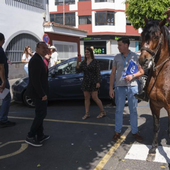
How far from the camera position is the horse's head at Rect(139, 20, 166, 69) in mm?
3006

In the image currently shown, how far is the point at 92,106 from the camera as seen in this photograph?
302 inches

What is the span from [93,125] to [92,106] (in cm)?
212

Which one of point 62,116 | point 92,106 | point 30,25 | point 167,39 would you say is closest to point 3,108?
point 62,116

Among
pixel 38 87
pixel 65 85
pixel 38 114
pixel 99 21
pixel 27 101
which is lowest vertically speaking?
pixel 27 101

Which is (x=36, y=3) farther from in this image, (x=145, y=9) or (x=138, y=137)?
(x=138, y=137)

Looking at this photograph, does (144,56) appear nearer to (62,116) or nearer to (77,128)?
(77,128)

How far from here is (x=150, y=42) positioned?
10.2ft

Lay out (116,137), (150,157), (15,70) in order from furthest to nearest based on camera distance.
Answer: (15,70) < (116,137) < (150,157)

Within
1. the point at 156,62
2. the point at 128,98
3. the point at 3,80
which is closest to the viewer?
the point at 156,62

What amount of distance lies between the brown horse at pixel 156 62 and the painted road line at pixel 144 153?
0.11 m

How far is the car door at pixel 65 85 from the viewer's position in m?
7.52

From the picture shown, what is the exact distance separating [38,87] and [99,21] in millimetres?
31025

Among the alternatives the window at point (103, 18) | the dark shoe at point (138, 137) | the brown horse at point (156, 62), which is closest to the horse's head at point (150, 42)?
the brown horse at point (156, 62)

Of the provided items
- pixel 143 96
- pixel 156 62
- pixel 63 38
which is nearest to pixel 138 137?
pixel 143 96
